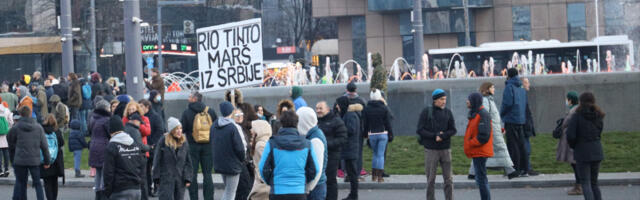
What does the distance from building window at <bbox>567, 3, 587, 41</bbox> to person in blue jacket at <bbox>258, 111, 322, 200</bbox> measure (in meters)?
46.2

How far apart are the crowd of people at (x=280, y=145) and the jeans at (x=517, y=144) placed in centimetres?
2

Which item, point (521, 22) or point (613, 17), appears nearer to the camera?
point (613, 17)

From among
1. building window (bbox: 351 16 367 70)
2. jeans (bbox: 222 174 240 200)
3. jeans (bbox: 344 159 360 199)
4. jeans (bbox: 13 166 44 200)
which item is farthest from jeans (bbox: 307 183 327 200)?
building window (bbox: 351 16 367 70)

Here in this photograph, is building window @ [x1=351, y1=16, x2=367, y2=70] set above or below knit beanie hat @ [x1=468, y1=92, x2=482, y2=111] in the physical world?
above

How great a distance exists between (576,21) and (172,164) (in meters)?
44.8

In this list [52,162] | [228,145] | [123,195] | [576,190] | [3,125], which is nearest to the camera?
[123,195]

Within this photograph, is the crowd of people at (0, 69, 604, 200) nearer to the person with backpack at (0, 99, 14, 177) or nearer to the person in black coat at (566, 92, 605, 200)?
the person in black coat at (566, 92, 605, 200)

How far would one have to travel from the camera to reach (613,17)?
53.3 metres

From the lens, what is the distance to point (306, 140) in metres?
9.03

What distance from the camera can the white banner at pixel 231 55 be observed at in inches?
579

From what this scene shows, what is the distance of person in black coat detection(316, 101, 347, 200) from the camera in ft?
37.8

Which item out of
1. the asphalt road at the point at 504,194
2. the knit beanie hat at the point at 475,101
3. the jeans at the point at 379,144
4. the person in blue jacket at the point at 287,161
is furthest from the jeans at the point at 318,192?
the jeans at the point at 379,144

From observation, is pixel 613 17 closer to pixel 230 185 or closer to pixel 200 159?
pixel 200 159

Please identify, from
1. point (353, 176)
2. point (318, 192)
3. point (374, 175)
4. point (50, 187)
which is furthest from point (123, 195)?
point (374, 175)
